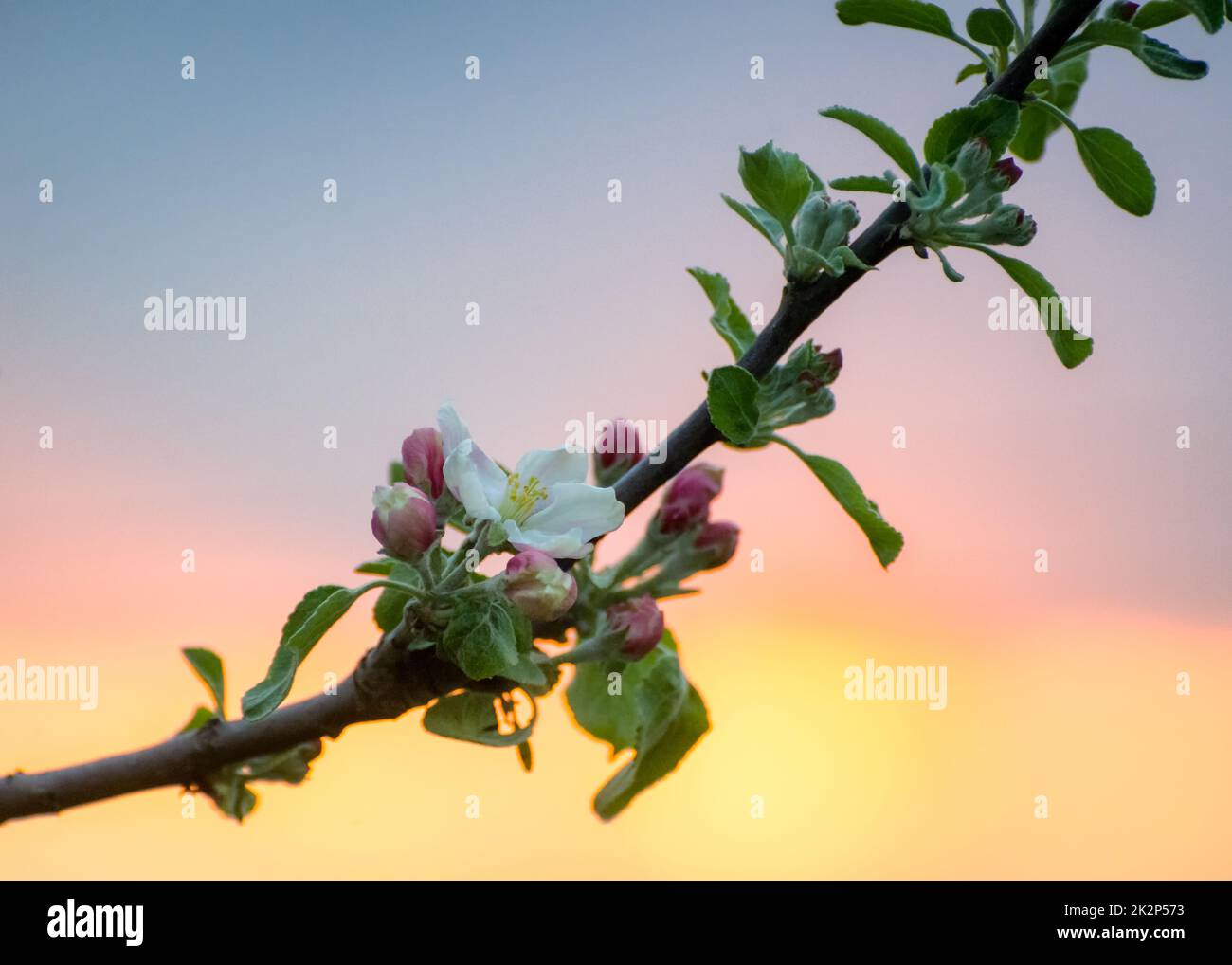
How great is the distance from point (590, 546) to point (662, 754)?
0.36 m

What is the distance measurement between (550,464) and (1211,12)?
612 millimetres

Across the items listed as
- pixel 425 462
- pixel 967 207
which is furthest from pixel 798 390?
pixel 425 462

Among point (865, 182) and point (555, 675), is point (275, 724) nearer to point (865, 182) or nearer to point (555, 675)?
point (555, 675)

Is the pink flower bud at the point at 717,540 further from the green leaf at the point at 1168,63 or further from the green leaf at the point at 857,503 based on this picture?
the green leaf at the point at 1168,63

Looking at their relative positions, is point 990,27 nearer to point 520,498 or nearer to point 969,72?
point 969,72

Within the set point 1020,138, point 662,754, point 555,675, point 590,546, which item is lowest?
point 662,754

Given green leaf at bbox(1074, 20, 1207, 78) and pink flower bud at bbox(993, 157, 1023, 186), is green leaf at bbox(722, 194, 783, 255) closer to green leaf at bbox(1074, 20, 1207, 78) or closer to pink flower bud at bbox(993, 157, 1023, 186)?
pink flower bud at bbox(993, 157, 1023, 186)

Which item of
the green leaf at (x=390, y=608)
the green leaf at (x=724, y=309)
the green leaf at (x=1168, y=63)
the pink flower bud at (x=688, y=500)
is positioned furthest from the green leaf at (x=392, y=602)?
the green leaf at (x=1168, y=63)

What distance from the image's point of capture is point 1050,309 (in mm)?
961

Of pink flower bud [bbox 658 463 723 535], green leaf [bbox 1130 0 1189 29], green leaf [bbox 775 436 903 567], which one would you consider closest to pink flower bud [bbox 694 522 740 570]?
pink flower bud [bbox 658 463 723 535]

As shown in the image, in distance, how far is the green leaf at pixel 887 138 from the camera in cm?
89

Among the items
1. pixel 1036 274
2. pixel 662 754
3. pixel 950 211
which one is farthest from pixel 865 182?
pixel 662 754

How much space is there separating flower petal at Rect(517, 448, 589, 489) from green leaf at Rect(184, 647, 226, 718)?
447 mm

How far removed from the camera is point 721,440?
913mm
